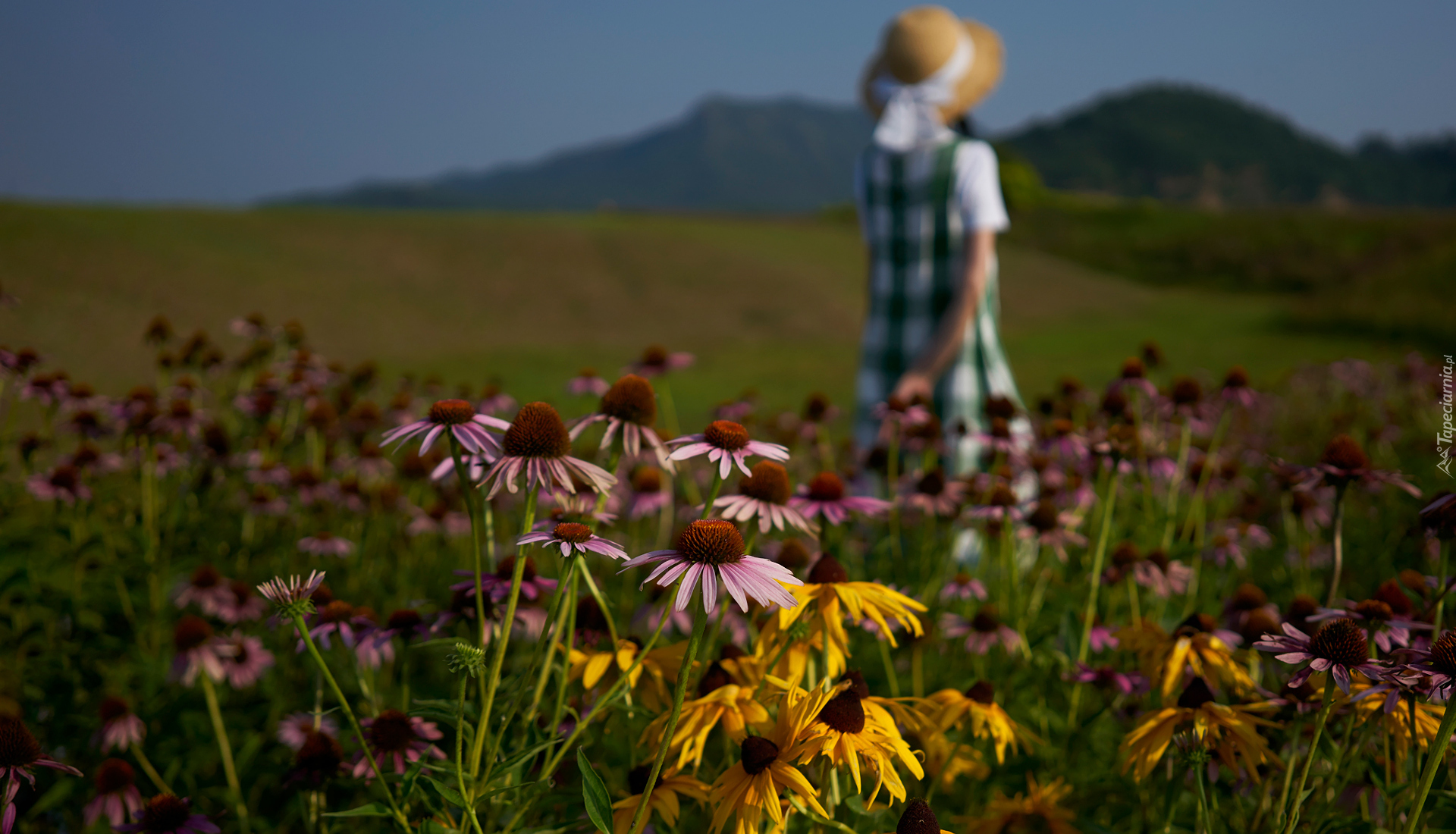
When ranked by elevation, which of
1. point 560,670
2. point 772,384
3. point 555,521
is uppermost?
point 555,521

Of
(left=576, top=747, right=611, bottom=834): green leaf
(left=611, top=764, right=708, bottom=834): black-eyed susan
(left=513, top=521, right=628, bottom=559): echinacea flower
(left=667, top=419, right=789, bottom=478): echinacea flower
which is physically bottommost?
(left=611, top=764, right=708, bottom=834): black-eyed susan

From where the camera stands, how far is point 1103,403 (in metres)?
2.96

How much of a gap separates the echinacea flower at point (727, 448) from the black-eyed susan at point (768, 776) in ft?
1.06

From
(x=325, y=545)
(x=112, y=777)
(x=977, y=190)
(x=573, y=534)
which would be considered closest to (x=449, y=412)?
(x=573, y=534)

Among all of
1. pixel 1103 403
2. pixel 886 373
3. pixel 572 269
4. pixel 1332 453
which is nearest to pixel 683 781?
pixel 1332 453

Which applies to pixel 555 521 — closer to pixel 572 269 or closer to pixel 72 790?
pixel 72 790

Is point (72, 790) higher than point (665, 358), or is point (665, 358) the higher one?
point (665, 358)

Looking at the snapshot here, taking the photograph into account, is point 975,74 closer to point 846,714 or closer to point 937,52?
point 937,52

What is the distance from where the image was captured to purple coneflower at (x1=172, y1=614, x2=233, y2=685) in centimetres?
202

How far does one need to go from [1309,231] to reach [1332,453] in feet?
154

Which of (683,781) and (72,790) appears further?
(72,790)

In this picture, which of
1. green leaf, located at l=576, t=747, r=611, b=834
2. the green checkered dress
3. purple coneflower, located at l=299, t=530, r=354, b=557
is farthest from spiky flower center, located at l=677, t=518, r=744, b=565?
the green checkered dress

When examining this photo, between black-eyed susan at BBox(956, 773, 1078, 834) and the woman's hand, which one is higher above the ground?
the woman's hand

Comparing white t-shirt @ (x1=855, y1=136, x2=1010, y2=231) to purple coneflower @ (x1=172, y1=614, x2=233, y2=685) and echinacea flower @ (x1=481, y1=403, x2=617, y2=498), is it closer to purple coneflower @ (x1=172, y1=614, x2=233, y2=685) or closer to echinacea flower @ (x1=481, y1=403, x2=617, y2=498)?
echinacea flower @ (x1=481, y1=403, x2=617, y2=498)
